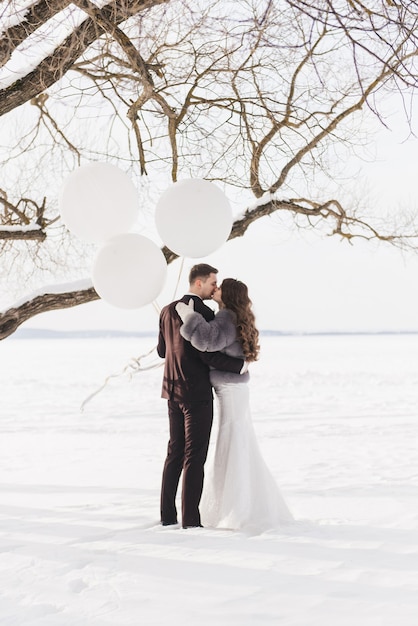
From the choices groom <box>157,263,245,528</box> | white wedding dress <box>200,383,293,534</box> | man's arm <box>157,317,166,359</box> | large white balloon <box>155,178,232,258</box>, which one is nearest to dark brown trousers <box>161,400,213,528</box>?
groom <box>157,263,245,528</box>

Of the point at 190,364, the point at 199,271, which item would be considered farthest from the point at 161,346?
the point at 199,271

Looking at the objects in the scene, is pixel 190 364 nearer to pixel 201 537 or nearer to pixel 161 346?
pixel 161 346

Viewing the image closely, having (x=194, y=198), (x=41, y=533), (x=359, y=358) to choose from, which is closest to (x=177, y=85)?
(x=194, y=198)

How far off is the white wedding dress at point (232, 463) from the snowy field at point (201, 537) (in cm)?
18

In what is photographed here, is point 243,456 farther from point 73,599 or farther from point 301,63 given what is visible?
point 301,63

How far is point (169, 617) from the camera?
9.57ft

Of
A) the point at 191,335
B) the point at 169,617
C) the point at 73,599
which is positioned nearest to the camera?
the point at 169,617

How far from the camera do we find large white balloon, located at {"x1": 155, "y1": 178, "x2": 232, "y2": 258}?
4621 millimetres

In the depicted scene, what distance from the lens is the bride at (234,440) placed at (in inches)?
173

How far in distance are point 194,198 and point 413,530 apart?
2566 millimetres

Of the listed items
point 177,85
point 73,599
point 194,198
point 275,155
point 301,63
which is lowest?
point 73,599

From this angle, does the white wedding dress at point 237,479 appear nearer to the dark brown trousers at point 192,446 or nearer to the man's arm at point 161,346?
the dark brown trousers at point 192,446

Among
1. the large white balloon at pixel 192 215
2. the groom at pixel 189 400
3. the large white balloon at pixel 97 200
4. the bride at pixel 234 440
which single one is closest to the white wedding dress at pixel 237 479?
the bride at pixel 234 440

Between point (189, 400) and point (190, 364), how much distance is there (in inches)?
9.1
